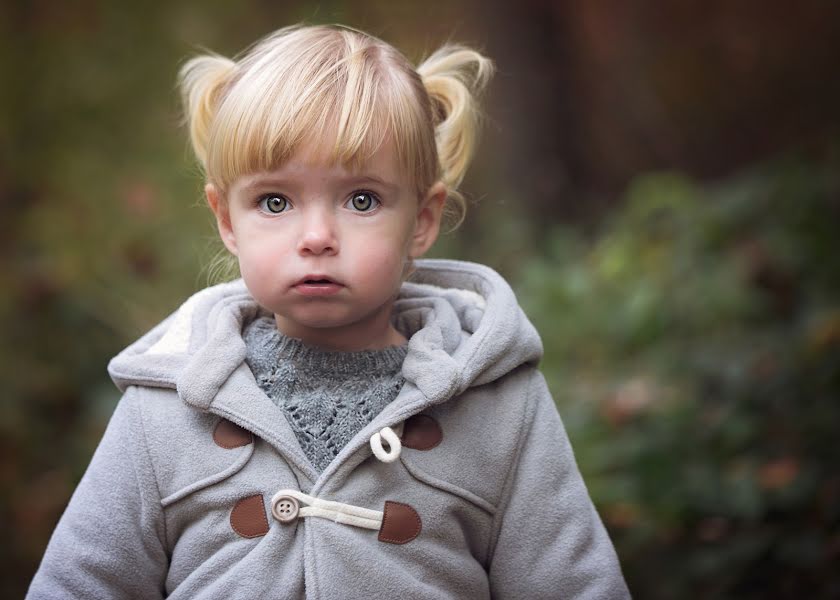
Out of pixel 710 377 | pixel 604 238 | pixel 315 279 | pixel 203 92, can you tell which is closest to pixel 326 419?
pixel 315 279

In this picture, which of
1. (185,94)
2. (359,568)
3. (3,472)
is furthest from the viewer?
(3,472)

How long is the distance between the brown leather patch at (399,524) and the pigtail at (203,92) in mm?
809

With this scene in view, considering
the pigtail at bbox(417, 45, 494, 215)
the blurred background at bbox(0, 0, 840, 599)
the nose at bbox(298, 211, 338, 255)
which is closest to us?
the nose at bbox(298, 211, 338, 255)

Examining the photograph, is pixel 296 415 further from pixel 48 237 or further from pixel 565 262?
pixel 48 237

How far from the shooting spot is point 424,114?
6.52 ft

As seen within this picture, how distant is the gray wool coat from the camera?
1845mm

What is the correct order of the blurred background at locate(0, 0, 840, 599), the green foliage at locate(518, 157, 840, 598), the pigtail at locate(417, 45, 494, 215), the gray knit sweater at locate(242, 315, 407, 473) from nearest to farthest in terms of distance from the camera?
the gray knit sweater at locate(242, 315, 407, 473) → the pigtail at locate(417, 45, 494, 215) → the green foliage at locate(518, 157, 840, 598) → the blurred background at locate(0, 0, 840, 599)

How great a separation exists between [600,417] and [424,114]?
1946 mm

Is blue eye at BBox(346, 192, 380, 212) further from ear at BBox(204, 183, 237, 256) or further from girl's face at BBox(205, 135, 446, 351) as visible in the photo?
ear at BBox(204, 183, 237, 256)

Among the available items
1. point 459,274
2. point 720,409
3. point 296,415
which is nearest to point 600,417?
point 720,409

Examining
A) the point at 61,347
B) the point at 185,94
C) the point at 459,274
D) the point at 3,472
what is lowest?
the point at 3,472

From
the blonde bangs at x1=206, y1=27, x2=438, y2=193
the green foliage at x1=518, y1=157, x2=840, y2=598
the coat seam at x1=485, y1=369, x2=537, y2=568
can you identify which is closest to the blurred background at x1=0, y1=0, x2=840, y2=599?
the green foliage at x1=518, y1=157, x2=840, y2=598

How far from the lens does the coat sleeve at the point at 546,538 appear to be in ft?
A: 6.43

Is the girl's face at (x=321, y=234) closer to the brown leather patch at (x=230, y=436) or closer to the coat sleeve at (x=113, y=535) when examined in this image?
the brown leather patch at (x=230, y=436)
